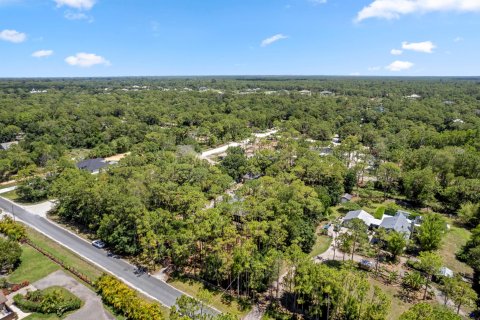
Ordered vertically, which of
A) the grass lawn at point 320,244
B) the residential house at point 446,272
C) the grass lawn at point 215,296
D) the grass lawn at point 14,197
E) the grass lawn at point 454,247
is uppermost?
the grass lawn at point 14,197

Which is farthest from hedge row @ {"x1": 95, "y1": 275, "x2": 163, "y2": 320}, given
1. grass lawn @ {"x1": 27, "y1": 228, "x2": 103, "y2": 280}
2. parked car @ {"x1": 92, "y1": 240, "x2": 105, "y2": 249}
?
parked car @ {"x1": 92, "y1": 240, "x2": 105, "y2": 249}

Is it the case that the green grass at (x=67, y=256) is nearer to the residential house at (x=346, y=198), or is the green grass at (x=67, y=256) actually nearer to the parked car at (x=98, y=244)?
the parked car at (x=98, y=244)

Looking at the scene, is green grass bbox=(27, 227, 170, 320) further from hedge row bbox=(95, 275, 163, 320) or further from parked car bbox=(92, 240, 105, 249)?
parked car bbox=(92, 240, 105, 249)

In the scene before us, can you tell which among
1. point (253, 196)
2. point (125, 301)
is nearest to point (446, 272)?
point (253, 196)

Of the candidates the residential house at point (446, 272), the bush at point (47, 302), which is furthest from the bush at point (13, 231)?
the residential house at point (446, 272)

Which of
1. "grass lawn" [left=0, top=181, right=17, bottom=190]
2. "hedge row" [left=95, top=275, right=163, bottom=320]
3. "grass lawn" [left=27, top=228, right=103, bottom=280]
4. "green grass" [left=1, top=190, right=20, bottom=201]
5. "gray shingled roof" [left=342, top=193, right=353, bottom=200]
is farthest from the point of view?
"grass lawn" [left=0, top=181, right=17, bottom=190]

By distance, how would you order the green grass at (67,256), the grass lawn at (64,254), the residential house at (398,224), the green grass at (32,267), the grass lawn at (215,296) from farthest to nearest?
the residential house at (398,224)
the grass lawn at (64,254)
the green grass at (67,256)
the green grass at (32,267)
the grass lawn at (215,296)

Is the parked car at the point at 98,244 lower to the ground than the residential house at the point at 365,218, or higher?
lower
